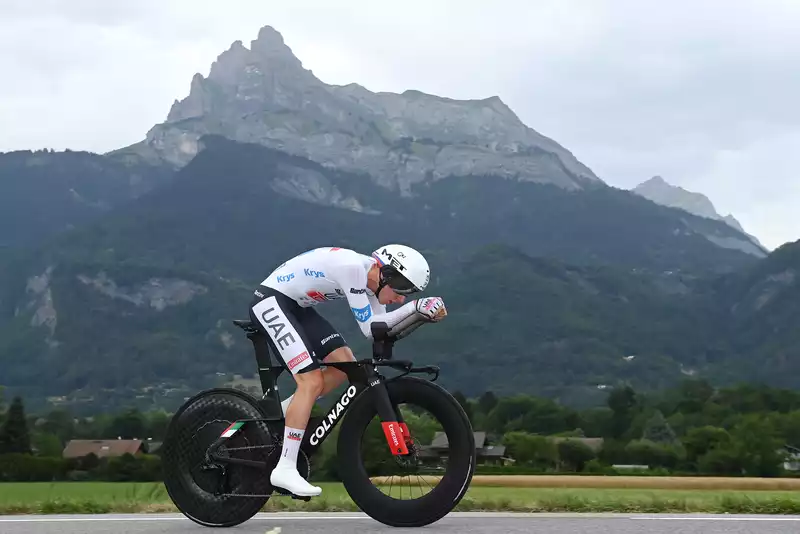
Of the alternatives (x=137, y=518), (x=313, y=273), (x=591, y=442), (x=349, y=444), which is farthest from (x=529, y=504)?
(x=591, y=442)

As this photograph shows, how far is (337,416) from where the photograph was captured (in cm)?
803

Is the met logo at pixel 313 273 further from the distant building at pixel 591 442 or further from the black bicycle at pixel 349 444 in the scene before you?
the distant building at pixel 591 442

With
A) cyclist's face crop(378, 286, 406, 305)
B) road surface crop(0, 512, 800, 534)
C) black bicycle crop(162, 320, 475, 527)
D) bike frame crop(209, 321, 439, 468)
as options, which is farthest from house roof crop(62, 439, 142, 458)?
cyclist's face crop(378, 286, 406, 305)

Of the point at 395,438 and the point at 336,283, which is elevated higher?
the point at 336,283

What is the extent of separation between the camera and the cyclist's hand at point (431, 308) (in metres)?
7.53

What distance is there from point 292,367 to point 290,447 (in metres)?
0.57

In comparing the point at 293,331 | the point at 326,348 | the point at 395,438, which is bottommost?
the point at 395,438

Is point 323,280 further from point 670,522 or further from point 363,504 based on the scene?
point 670,522

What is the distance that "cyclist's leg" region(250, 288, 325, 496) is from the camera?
7.79 metres

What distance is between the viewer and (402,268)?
25.3ft

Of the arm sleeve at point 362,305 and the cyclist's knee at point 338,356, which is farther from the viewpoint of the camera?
the cyclist's knee at point 338,356

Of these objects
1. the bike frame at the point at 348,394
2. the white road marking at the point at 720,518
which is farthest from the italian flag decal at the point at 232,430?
the white road marking at the point at 720,518

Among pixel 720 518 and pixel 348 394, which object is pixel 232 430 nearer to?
pixel 348 394

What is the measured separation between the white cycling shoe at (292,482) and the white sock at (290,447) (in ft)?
0.13
